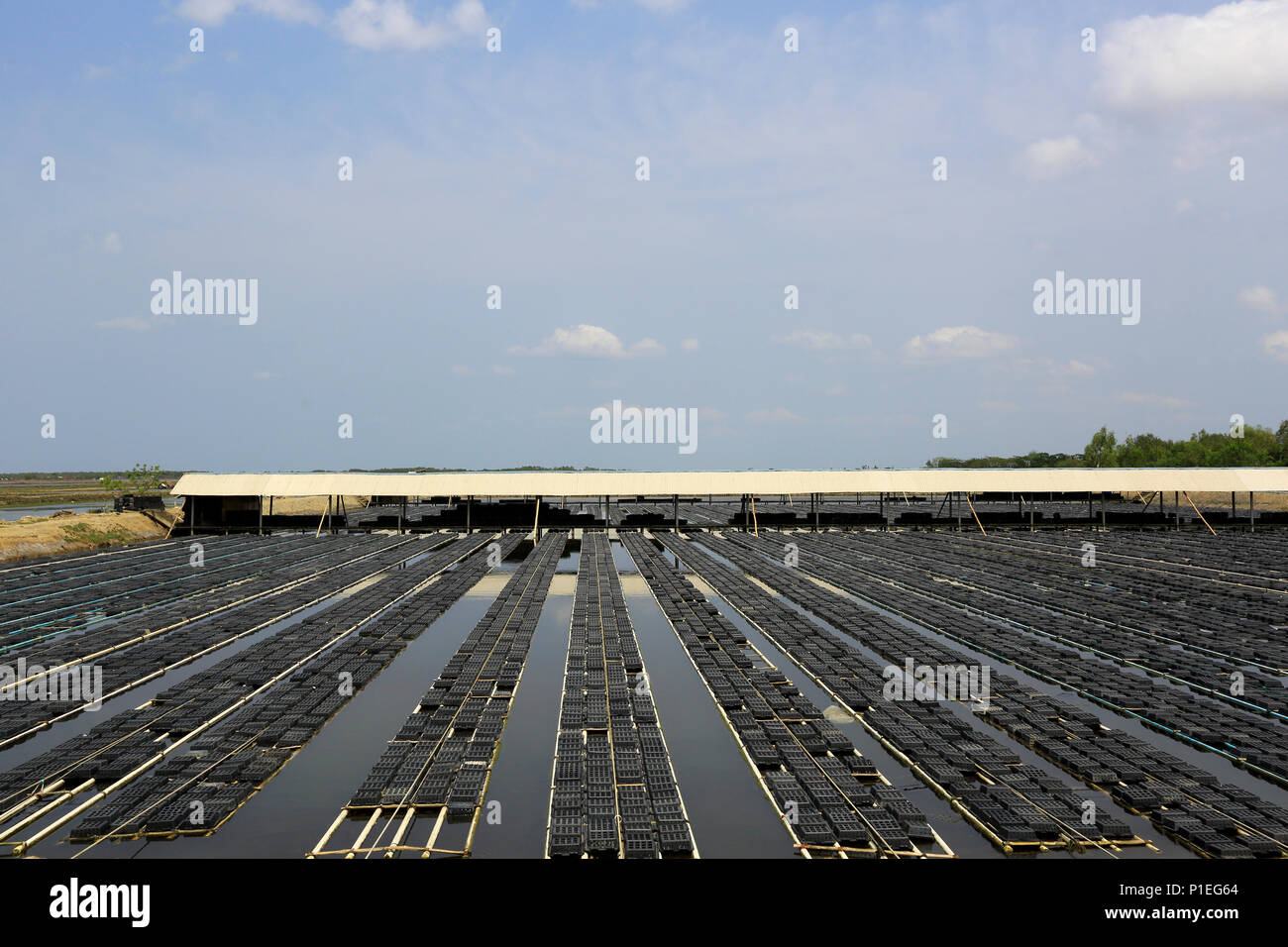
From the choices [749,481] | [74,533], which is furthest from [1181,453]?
[74,533]

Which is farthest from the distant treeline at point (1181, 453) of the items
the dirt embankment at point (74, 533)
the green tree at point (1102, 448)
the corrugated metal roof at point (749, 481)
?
the dirt embankment at point (74, 533)

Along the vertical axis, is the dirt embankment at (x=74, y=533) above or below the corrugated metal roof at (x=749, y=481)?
below

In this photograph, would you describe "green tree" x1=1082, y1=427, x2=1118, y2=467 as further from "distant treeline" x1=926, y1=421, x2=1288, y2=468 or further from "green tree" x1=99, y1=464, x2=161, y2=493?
"green tree" x1=99, y1=464, x2=161, y2=493

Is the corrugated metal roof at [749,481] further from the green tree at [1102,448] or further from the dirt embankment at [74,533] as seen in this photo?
the green tree at [1102,448]

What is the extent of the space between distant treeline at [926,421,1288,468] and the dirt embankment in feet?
408

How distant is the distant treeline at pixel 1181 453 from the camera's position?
103 metres

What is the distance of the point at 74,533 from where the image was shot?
5125 cm

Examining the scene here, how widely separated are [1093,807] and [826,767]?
449 centimetres

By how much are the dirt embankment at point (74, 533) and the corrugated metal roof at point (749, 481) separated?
18.3 feet
